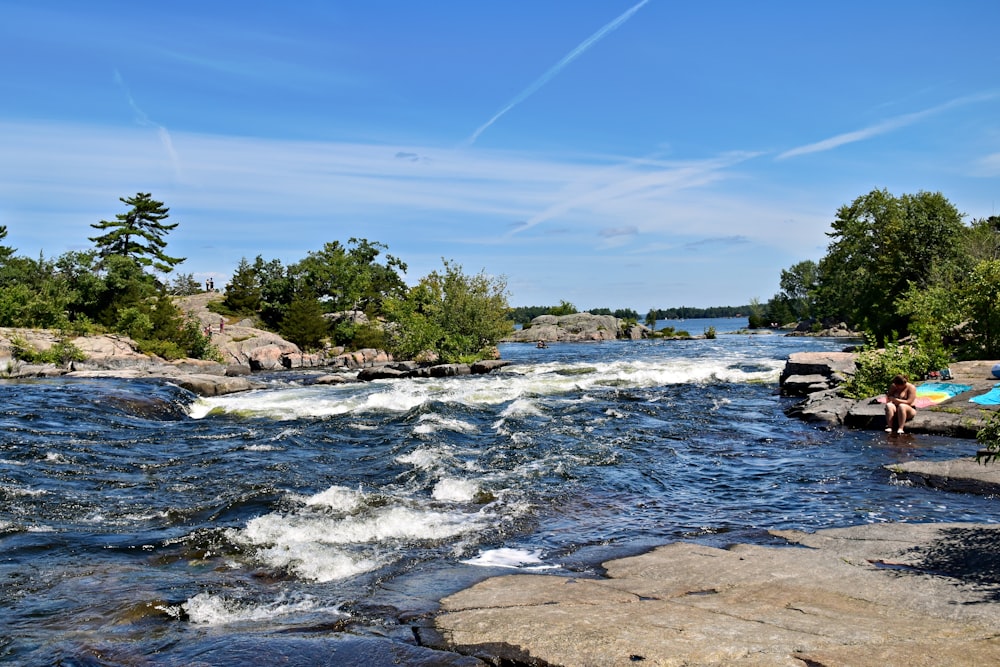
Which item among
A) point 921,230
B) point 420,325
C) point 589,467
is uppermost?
point 921,230

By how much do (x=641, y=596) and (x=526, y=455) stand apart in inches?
330

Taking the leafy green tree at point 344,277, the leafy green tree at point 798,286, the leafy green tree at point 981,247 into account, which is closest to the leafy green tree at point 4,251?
the leafy green tree at point 344,277

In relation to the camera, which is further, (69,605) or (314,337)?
(314,337)

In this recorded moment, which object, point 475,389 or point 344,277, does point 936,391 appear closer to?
point 475,389

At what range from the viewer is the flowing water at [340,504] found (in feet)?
19.4

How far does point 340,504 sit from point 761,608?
6489 mm

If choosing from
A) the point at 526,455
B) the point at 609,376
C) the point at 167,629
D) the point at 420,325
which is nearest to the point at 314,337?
the point at 420,325

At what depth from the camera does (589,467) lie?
13.3 m

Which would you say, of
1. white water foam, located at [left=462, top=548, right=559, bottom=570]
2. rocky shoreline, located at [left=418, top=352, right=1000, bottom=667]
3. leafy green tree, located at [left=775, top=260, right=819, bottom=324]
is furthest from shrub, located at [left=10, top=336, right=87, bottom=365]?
leafy green tree, located at [left=775, top=260, right=819, bottom=324]

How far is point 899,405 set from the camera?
15555 mm

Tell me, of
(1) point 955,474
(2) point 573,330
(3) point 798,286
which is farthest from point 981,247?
(3) point 798,286

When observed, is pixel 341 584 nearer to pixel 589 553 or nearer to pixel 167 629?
pixel 167 629

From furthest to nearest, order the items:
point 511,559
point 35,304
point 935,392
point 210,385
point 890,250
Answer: point 890,250
point 35,304
point 210,385
point 935,392
point 511,559

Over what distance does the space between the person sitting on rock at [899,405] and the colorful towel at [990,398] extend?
155 centimetres
